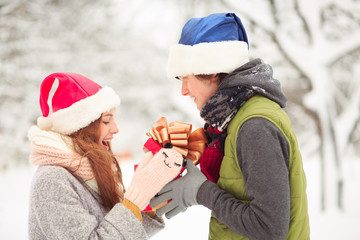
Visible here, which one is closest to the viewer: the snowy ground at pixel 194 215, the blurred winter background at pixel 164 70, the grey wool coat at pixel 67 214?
the grey wool coat at pixel 67 214

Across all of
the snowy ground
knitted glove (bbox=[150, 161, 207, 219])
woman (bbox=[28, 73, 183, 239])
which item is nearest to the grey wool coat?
woman (bbox=[28, 73, 183, 239])

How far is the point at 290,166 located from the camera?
97cm

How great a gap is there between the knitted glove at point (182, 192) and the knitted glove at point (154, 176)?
3cm

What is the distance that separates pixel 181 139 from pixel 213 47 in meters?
0.36

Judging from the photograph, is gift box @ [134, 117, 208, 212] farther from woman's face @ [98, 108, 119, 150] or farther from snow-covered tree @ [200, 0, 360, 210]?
snow-covered tree @ [200, 0, 360, 210]

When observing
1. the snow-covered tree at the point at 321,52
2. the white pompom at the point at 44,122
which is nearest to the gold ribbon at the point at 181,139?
the white pompom at the point at 44,122

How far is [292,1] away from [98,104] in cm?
302

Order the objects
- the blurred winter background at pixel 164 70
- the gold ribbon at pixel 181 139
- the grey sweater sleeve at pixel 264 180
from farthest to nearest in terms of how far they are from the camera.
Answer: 1. the blurred winter background at pixel 164 70
2. the gold ribbon at pixel 181 139
3. the grey sweater sleeve at pixel 264 180

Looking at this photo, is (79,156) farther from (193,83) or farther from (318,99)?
(318,99)

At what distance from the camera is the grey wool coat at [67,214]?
1.04 meters

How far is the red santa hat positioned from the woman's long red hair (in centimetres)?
4

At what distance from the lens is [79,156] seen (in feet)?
3.92

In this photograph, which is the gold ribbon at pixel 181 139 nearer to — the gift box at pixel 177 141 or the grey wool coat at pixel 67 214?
the gift box at pixel 177 141

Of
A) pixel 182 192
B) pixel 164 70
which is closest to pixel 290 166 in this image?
pixel 182 192
